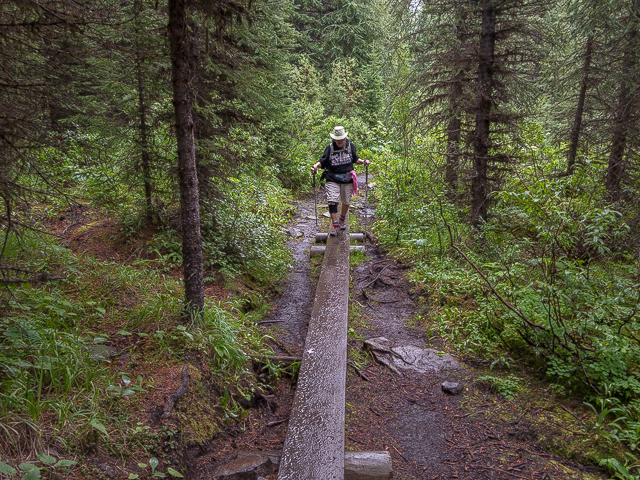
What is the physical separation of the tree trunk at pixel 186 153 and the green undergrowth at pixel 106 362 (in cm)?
52

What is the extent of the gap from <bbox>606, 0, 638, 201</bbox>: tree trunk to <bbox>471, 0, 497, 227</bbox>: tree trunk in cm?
373

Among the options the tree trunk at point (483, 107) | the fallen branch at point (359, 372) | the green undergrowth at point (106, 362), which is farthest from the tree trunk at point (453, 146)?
the green undergrowth at point (106, 362)

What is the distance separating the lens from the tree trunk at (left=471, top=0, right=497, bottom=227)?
864 centimetres

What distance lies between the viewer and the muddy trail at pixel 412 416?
4098 mm

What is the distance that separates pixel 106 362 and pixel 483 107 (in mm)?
8592

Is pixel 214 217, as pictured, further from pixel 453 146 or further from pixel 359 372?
pixel 453 146

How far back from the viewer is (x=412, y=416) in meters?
5.03

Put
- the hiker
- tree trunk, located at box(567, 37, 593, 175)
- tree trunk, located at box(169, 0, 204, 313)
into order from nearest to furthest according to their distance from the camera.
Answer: tree trunk, located at box(169, 0, 204, 313)
the hiker
tree trunk, located at box(567, 37, 593, 175)

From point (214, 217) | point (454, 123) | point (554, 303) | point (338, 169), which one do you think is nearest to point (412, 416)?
point (554, 303)

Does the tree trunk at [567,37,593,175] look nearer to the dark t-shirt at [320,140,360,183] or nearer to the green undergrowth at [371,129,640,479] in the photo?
the green undergrowth at [371,129,640,479]

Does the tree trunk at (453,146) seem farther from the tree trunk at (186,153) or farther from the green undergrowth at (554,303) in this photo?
the tree trunk at (186,153)

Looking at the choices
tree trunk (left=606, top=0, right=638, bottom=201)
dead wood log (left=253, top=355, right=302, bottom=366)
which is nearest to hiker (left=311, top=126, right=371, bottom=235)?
dead wood log (left=253, top=355, right=302, bottom=366)

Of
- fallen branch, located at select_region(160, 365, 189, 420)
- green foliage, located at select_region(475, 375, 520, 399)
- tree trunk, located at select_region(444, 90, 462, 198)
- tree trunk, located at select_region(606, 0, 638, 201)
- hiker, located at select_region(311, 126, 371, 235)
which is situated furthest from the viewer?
tree trunk, located at select_region(606, 0, 638, 201)

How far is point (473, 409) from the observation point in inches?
198
